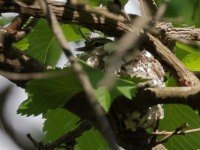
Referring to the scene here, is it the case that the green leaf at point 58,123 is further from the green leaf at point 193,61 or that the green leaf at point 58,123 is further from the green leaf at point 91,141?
the green leaf at point 193,61

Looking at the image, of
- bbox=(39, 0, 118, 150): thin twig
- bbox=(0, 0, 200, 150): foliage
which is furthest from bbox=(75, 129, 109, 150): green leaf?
bbox=(39, 0, 118, 150): thin twig

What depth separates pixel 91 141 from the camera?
2004 mm

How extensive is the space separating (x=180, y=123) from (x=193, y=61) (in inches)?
7.8

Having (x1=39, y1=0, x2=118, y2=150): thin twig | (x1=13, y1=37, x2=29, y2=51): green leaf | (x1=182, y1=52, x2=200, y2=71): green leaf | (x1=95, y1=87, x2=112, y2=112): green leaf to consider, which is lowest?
(x1=13, y1=37, x2=29, y2=51): green leaf

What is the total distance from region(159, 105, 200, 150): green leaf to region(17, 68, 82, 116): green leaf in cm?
50

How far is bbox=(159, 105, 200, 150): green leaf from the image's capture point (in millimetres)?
1902

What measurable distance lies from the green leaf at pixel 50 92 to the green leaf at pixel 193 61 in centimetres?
52

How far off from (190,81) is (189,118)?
26 cm

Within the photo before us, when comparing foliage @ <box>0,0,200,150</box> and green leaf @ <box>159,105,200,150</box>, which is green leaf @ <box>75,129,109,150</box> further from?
green leaf @ <box>159,105,200,150</box>

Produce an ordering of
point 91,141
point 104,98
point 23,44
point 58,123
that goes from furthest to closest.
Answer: point 23,44
point 91,141
point 58,123
point 104,98

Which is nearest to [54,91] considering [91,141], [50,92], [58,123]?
[50,92]

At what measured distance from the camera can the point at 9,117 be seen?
3.17 metres

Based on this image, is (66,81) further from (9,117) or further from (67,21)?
(9,117)

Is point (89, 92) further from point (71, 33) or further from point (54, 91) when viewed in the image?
point (71, 33)
